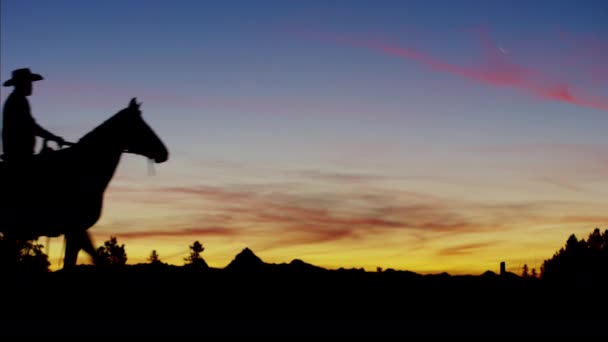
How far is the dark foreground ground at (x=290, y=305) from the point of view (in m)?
8.77

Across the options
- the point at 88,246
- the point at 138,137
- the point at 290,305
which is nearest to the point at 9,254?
the point at 88,246

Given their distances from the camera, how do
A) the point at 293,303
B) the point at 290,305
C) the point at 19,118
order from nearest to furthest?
the point at 290,305 < the point at 293,303 < the point at 19,118

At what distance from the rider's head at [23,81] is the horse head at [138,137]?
1.58m

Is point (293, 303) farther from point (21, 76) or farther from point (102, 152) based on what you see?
point (21, 76)

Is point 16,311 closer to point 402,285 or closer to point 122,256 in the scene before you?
point 402,285

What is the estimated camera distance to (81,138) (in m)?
13.2

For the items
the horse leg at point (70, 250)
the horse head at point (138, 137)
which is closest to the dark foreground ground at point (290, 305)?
the horse leg at point (70, 250)

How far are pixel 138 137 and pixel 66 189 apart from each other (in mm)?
1518

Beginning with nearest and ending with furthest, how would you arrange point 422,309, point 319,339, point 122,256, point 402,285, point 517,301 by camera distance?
point 319,339 < point 422,309 < point 517,301 < point 402,285 < point 122,256

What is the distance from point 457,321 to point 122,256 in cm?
14120

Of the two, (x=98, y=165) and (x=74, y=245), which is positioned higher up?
(x=98, y=165)

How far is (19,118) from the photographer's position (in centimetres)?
1250

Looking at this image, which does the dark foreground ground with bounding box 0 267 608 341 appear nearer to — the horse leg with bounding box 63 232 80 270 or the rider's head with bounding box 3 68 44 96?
the horse leg with bounding box 63 232 80 270

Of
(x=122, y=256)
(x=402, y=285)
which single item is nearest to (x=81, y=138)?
(x=402, y=285)
